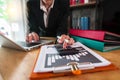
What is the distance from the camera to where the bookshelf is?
211cm

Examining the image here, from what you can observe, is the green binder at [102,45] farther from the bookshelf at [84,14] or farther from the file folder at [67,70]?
the bookshelf at [84,14]

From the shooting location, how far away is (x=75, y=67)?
47 cm

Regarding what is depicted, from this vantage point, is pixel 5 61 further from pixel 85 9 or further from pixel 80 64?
pixel 85 9

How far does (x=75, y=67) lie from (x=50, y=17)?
0.98 meters

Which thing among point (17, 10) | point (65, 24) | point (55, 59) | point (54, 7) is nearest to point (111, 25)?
point (65, 24)

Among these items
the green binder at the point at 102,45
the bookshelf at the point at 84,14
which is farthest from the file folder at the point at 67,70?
the bookshelf at the point at 84,14

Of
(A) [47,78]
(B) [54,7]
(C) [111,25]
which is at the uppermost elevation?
(B) [54,7]

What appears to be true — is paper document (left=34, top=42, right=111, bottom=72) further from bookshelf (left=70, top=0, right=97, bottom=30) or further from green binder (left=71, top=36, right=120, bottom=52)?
bookshelf (left=70, top=0, right=97, bottom=30)

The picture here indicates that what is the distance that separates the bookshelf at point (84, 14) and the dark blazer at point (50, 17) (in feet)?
2.49

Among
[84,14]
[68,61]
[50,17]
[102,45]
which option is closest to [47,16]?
[50,17]

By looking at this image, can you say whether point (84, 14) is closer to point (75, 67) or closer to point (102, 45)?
point (102, 45)

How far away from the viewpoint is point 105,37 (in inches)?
30.8

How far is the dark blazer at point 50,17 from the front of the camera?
1.36 meters

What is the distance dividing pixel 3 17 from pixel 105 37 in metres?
2.47
